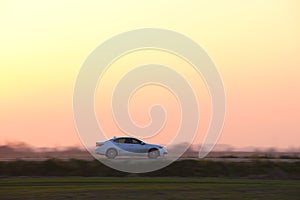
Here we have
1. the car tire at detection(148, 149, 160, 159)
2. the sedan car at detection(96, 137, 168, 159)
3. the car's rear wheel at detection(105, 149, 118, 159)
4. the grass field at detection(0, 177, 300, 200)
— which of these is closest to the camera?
the grass field at detection(0, 177, 300, 200)

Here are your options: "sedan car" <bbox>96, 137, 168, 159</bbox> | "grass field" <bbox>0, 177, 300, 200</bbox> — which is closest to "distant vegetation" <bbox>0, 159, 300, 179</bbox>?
"grass field" <bbox>0, 177, 300, 200</bbox>

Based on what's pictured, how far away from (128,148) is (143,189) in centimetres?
1436

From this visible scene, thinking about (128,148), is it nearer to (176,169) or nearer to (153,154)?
(153,154)

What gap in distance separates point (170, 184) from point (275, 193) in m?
4.72

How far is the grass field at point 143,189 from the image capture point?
906 inches

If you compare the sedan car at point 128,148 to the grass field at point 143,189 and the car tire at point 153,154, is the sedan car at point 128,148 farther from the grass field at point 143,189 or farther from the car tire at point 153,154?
the grass field at point 143,189

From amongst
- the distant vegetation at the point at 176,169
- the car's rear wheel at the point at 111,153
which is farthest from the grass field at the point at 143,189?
the car's rear wheel at the point at 111,153

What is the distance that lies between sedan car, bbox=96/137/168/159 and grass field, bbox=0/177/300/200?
844 cm

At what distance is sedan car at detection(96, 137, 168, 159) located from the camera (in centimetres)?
3888

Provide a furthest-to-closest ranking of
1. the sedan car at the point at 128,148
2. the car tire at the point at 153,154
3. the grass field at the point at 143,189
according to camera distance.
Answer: the sedan car at the point at 128,148 < the car tire at the point at 153,154 < the grass field at the point at 143,189

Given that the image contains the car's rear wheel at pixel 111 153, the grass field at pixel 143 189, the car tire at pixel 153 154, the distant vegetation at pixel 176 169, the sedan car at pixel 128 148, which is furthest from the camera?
the sedan car at pixel 128 148

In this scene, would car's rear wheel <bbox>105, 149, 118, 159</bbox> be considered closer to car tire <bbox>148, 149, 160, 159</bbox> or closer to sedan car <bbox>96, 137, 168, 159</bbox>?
sedan car <bbox>96, 137, 168, 159</bbox>

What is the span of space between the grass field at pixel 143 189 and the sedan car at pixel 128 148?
8.44m

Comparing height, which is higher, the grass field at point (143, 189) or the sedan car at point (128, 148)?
the sedan car at point (128, 148)
